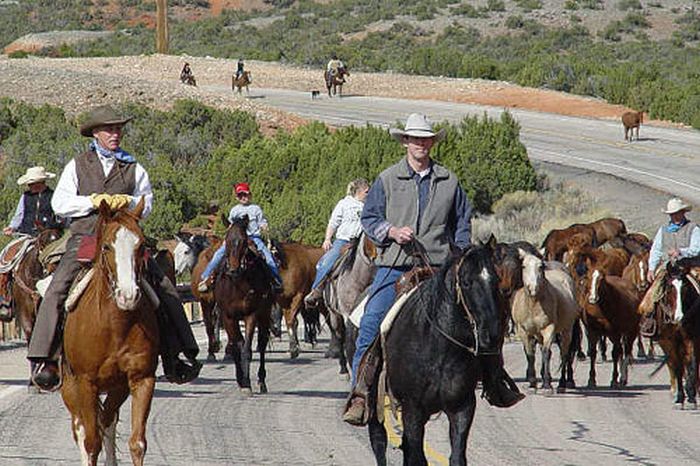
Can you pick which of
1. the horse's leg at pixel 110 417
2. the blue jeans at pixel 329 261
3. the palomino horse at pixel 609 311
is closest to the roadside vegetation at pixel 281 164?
the palomino horse at pixel 609 311

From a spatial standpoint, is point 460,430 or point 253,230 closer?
point 460,430

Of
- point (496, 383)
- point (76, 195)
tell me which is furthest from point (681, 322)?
point (76, 195)

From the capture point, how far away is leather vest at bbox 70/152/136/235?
465 inches

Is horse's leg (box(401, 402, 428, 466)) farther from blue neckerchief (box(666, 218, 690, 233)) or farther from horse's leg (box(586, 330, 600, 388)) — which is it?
horse's leg (box(586, 330, 600, 388))

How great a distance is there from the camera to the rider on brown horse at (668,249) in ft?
61.9

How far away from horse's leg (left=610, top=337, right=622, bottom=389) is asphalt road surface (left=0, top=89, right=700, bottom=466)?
0.26 meters

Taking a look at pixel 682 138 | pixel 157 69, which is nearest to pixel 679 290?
pixel 682 138

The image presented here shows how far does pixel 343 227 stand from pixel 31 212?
13.5 ft

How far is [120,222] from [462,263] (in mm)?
2482

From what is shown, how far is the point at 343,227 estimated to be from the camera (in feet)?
67.5

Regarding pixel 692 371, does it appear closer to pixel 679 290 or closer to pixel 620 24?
pixel 679 290

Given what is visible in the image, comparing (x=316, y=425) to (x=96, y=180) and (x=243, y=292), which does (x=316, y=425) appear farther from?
(x=96, y=180)

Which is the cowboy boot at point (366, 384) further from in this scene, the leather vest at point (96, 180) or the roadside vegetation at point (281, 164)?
the roadside vegetation at point (281, 164)

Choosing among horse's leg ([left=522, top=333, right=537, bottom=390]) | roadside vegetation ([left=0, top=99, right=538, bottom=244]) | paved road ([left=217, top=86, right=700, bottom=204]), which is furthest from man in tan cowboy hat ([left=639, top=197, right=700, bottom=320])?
paved road ([left=217, top=86, right=700, bottom=204])
